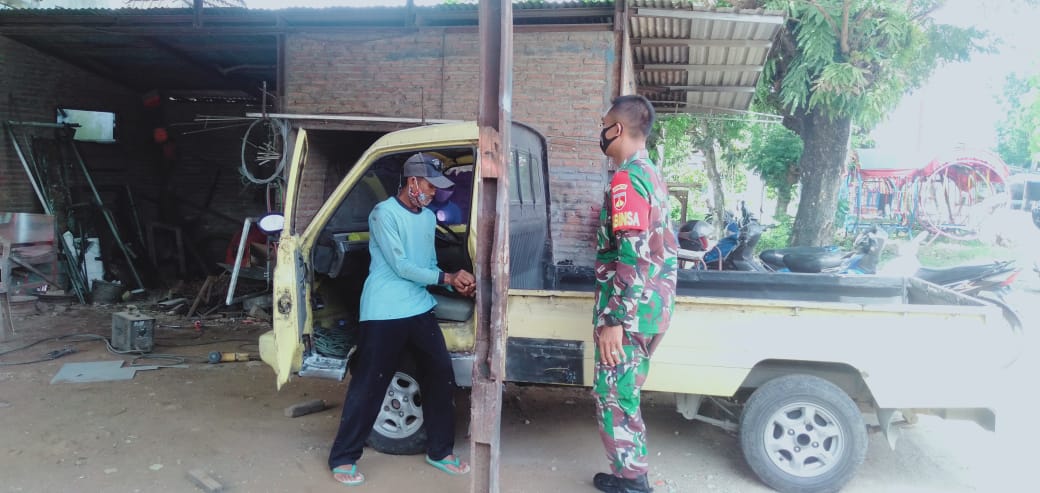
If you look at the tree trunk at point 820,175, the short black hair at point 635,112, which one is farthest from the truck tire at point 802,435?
the tree trunk at point 820,175

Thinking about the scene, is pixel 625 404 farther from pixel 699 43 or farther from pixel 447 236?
pixel 699 43

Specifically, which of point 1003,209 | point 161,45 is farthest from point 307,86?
point 1003,209

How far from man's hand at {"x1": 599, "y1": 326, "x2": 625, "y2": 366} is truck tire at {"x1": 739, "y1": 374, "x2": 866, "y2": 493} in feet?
3.01

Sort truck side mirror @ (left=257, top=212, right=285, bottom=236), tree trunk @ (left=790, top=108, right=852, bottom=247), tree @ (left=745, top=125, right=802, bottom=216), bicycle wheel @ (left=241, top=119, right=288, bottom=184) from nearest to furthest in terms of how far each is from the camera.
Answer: truck side mirror @ (left=257, top=212, right=285, bottom=236) < bicycle wheel @ (left=241, top=119, right=288, bottom=184) < tree trunk @ (left=790, top=108, right=852, bottom=247) < tree @ (left=745, top=125, right=802, bottom=216)

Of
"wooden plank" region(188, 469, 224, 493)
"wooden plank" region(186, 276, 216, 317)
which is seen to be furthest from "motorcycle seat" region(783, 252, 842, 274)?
"wooden plank" region(186, 276, 216, 317)

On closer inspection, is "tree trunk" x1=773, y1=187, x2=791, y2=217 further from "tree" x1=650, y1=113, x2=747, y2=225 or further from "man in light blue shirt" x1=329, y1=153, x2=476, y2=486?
"man in light blue shirt" x1=329, y1=153, x2=476, y2=486

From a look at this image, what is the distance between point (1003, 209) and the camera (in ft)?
64.3

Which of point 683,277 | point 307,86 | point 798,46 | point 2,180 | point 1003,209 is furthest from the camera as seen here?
point 1003,209

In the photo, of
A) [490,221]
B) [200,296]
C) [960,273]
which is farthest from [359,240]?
[200,296]

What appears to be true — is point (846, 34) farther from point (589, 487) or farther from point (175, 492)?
point (175, 492)

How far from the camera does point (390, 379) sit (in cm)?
397

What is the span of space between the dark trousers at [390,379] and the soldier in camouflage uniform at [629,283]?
38.0 inches

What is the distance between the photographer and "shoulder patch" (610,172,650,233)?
328cm

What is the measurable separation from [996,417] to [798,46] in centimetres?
769
